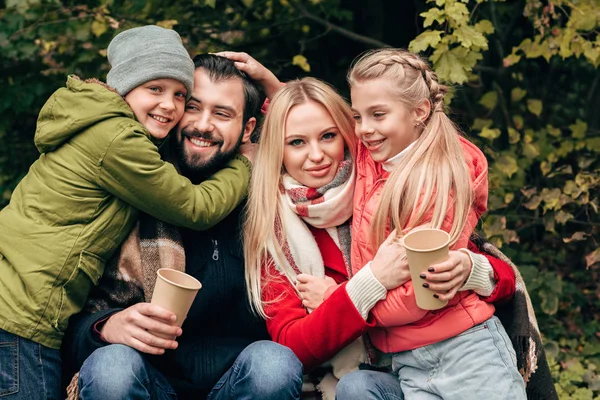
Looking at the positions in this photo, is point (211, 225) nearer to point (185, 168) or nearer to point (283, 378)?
point (185, 168)

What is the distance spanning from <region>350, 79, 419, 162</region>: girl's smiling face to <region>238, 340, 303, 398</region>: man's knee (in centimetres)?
78

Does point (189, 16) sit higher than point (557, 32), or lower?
lower

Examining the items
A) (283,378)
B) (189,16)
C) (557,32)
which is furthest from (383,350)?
(189,16)

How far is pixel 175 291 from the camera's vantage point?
2549mm

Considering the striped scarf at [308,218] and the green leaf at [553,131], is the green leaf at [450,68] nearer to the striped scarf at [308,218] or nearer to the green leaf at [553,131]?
the striped scarf at [308,218]

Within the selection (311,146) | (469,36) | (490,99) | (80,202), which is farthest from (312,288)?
(490,99)

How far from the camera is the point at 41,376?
2.74m

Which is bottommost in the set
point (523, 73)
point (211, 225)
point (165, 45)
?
point (523, 73)

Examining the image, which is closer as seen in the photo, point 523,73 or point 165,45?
point 165,45

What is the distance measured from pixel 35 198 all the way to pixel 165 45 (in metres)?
0.72

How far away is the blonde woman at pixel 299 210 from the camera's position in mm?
2939

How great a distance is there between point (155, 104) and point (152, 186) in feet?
1.08

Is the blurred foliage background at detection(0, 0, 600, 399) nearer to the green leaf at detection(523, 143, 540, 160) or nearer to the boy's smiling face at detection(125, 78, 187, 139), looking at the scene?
the green leaf at detection(523, 143, 540, 160)

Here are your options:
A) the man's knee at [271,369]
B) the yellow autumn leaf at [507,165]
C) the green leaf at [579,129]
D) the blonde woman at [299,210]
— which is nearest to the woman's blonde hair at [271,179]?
the blonde woman at [299,210]
